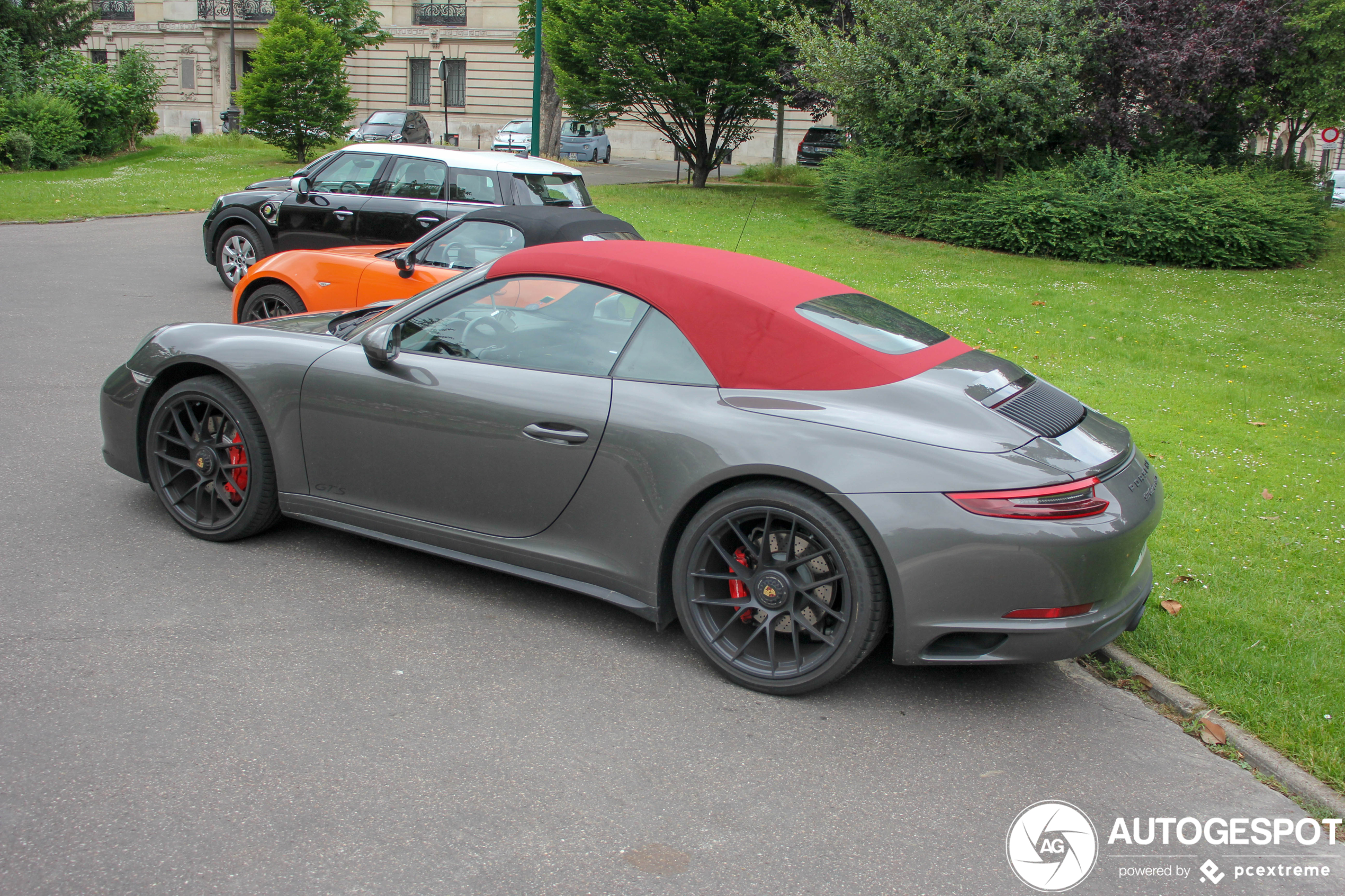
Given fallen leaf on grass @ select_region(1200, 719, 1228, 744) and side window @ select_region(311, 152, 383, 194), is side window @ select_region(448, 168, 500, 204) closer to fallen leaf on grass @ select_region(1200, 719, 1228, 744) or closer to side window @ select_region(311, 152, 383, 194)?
side window @ select_region(311, 152, 383, 194)

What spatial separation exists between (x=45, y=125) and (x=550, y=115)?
1485 cm

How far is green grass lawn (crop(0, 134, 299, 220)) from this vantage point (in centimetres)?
1841

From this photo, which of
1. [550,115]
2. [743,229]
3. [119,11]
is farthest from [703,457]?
[119,11]

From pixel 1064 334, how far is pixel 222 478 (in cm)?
878

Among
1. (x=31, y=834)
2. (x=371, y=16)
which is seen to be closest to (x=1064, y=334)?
(x=31, y=834)

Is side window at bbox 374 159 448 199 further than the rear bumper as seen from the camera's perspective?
Yes

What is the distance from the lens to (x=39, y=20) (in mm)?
34625

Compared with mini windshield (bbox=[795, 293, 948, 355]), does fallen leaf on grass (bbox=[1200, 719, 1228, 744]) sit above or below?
below

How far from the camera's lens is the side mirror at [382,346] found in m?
4.15

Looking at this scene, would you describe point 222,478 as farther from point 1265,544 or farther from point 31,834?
point 1265,544

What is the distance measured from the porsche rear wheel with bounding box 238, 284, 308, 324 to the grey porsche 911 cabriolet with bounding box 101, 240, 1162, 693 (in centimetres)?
343

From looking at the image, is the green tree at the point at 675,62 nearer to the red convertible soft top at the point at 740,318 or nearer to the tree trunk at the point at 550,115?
the tree trunk at the point at 550,115

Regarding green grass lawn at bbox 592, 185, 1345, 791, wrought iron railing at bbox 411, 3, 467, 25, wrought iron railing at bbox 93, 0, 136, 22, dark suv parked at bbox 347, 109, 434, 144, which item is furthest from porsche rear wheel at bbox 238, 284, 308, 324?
wrought iron railing at bbox 93, 0, 136, 22

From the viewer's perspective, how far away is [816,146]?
32.8 metres
